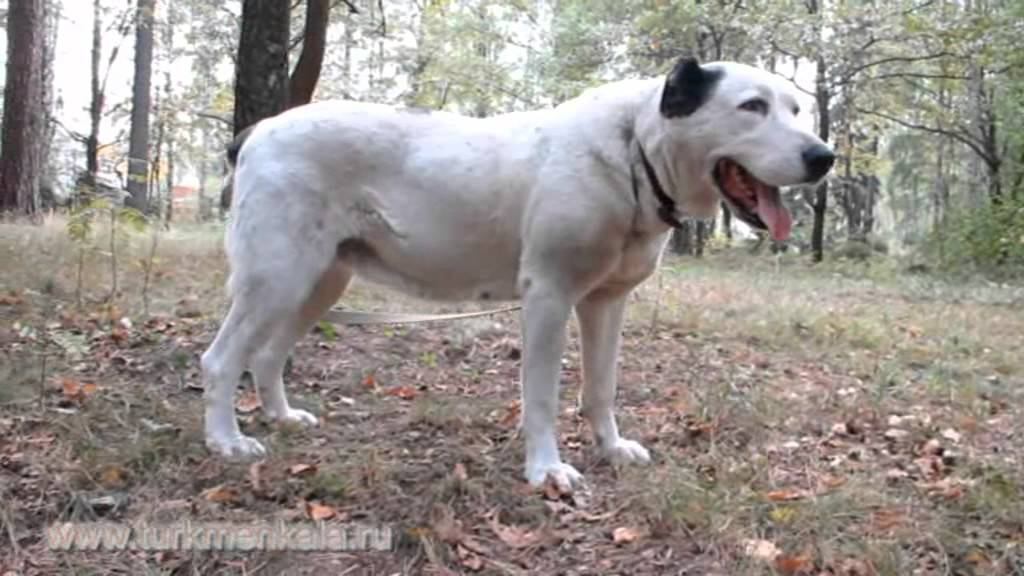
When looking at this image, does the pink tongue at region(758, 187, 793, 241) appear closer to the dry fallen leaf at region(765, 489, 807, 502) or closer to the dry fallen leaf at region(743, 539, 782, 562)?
the dry fallen leaf at region(765, 489, 807, 502)

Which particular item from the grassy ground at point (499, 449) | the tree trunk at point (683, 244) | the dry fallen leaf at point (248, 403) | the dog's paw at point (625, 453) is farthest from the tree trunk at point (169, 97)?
the dog's paw at point (625, 453)

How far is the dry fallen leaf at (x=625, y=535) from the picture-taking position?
272 cm

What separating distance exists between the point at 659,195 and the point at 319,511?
151 cm

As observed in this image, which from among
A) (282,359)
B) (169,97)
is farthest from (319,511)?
(169,97)

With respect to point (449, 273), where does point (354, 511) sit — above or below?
below

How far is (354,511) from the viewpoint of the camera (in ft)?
9.46

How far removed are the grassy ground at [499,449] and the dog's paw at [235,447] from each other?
6cm

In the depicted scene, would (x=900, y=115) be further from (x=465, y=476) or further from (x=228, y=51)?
(x=465, y=476)

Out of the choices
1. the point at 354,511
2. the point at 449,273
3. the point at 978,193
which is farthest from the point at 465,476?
the point at 978,193

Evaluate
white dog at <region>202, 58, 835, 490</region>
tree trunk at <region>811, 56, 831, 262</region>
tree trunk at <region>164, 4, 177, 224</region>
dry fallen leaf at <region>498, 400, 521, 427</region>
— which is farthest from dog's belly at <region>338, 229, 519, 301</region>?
tree trunk at <region>164, 4, 177, 224</region>

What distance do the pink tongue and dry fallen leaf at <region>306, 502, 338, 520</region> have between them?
167 cm

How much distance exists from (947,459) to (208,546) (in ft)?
8.76

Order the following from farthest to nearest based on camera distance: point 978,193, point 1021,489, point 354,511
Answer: point 978,193
point 1021,489
point 354,511

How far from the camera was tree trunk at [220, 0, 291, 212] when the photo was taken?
A: 464 centimetres
